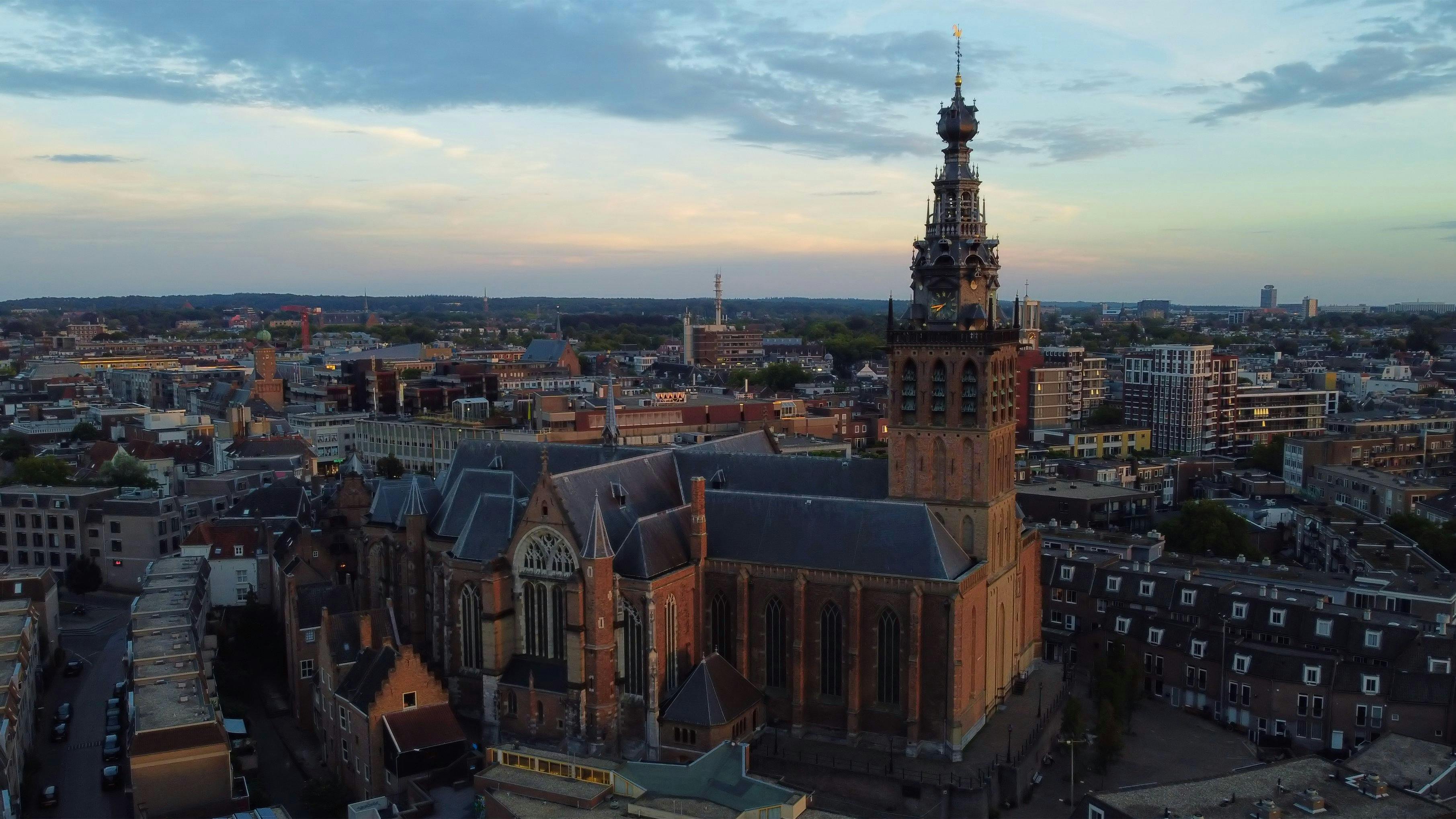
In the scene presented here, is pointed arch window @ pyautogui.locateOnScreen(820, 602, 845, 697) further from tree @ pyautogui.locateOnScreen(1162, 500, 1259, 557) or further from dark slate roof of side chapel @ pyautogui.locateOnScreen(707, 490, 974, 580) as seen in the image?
tree @ pyautogui.locateOnScreen(1162, 500, 1259, 557)

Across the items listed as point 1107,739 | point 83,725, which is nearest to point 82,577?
point 83,725

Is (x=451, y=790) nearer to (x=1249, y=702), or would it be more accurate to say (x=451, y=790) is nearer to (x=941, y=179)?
(x=941, y=179)

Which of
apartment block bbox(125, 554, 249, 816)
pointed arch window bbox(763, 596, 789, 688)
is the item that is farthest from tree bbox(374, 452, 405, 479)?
pointed arch window bbox(763, 596, 789, 688)

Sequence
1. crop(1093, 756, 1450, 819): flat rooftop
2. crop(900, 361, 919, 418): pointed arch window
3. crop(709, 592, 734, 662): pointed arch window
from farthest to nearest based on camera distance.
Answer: crop(709, 592, 734, 662): pointed arch window → crop(900, 361, 919, 418): pointed arch window → crop(1093, 756, 1450, 819): flat rooftop

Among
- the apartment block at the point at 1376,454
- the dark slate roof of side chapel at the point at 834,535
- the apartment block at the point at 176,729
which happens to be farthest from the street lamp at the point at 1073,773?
the apartment block at the point at 1376,454

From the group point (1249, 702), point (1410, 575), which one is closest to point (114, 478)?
point (1249, 702)

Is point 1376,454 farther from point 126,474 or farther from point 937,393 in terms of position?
point 126,474
